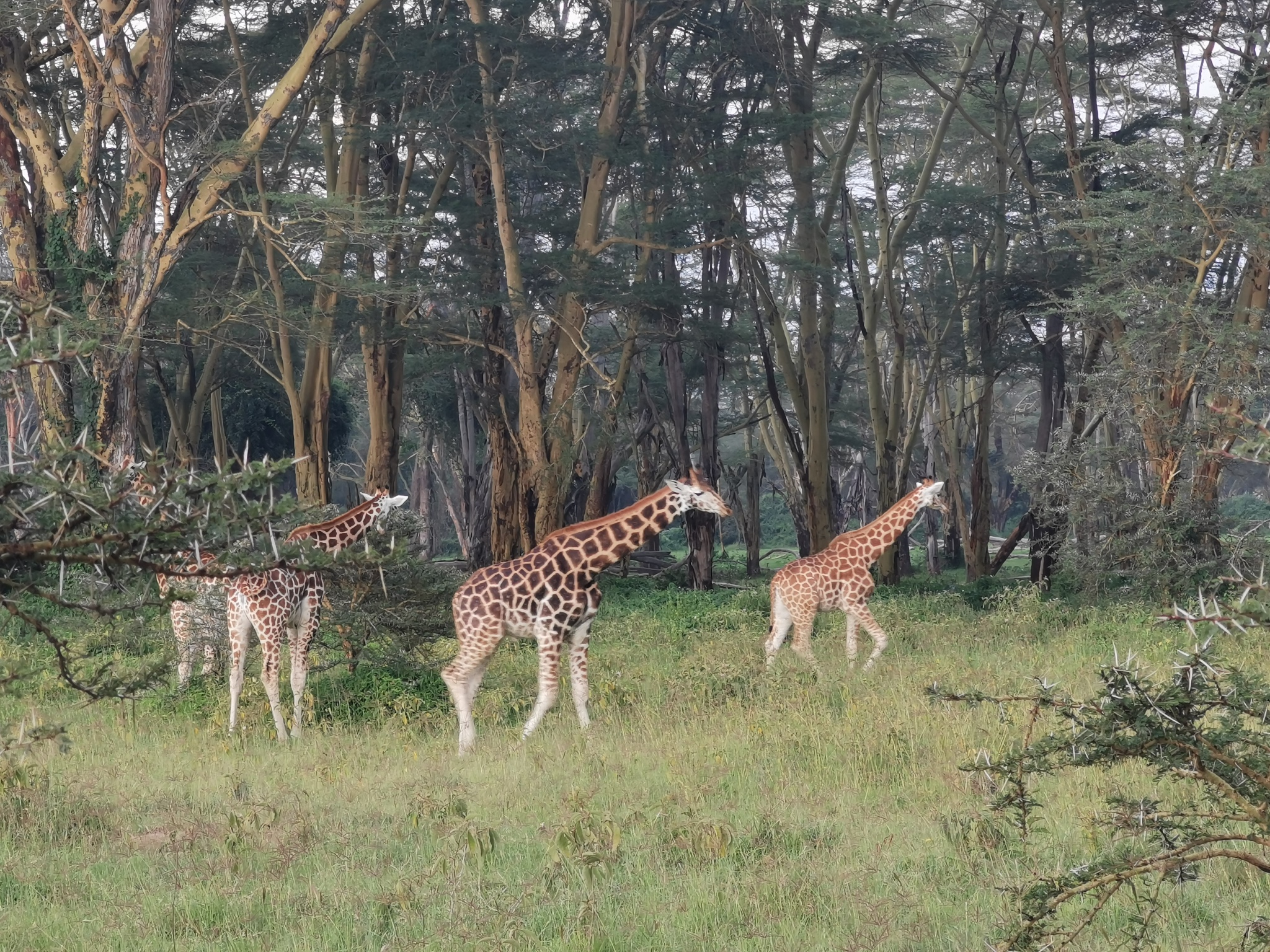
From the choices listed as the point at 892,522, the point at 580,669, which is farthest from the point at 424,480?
the point at 580,669

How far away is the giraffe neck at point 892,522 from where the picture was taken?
12.4 metres

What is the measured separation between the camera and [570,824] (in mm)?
6367

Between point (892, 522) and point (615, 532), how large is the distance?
3783mm

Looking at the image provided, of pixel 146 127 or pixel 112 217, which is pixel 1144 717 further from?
pixel 112 217

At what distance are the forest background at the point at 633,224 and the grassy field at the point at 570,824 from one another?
4801mm

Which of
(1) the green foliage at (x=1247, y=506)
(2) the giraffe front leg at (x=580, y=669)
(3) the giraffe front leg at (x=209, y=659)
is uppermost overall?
(2) the giraffe front leg at (x=580, y=669)

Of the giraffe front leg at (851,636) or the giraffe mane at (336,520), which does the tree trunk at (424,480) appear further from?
the giraffe mane at (336,520)

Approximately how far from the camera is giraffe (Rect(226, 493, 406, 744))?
965cm

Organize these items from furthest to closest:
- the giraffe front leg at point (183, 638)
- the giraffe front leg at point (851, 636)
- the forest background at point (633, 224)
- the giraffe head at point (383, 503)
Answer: the forest background at point (633, 224) < the giraffe front leg at point (851, 636) < the giraffe front leg at point (183, 638) < the giraffe head at point (383, 503)

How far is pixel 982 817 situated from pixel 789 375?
1346cm

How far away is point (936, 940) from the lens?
16.5 feet

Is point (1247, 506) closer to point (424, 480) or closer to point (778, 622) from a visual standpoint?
point (424, 480)

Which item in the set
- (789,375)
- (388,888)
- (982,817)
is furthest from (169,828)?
(789,375)

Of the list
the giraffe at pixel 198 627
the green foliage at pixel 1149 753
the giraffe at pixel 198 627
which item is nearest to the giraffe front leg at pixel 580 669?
the giraffe at pixel 198 627
